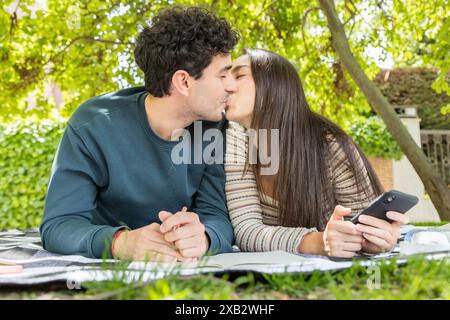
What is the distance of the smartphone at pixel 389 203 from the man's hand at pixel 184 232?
2.19ft

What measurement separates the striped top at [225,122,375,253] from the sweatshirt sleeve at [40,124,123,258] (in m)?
0.64

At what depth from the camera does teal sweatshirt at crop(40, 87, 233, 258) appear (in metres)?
2.52

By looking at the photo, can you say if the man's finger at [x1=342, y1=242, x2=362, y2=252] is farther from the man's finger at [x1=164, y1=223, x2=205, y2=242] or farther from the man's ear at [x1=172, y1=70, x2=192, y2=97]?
the man's ear at [x1=172, y1=70, x2=192, y2=97]

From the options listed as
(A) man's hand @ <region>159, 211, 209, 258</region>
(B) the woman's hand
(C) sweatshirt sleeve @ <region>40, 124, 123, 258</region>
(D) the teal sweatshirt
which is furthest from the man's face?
(B) the woman's hand

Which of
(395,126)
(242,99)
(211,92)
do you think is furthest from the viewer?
(395,126)

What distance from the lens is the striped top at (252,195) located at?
2.70m

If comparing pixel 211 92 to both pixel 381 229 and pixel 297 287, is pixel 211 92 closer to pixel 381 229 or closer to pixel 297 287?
pixel 381 229

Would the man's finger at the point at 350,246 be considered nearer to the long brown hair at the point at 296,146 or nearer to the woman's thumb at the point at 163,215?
the long brown hair at the point at 296,146

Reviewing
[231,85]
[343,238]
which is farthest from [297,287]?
[231,85]

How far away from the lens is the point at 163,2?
22.0ft

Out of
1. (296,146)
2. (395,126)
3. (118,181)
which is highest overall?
(395,126)

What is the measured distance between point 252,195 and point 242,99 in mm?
509

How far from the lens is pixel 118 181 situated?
2.71 metres
